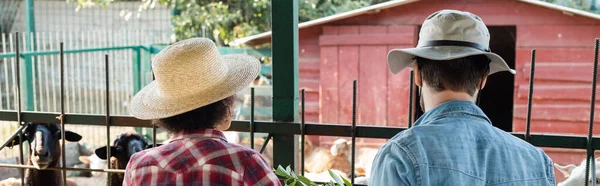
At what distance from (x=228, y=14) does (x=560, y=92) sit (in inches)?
236

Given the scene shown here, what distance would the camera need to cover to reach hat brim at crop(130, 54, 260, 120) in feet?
7.50

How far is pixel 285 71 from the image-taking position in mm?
3240

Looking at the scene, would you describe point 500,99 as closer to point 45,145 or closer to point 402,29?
point 402,29

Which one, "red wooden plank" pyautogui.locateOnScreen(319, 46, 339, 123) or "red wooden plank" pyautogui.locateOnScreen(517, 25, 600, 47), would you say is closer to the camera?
"red wooden plank" pyautogui.locateOnScreen(517, 25, 600, 47)

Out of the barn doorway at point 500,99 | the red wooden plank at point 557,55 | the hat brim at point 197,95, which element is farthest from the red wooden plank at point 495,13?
the hat brim at point 197,95

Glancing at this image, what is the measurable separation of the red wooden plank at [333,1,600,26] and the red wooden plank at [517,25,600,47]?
0.06m

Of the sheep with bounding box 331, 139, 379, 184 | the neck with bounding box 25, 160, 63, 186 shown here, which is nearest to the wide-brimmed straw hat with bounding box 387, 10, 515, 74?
the neck with bounding box 25, 160, 63, 186

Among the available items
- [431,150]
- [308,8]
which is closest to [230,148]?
[431,150]

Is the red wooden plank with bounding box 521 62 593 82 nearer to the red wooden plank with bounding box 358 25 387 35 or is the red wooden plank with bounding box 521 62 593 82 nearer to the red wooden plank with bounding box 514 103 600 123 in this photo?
the red wooden plank with bounding box 514 103 600 123

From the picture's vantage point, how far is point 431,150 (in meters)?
1.70

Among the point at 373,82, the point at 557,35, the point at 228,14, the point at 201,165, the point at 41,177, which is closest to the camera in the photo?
the point at 201,165

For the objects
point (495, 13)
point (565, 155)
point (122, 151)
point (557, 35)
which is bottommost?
point (565, 155)

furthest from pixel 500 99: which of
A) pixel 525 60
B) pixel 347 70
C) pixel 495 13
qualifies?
pixel 347 70

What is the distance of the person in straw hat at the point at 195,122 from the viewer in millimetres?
2172
